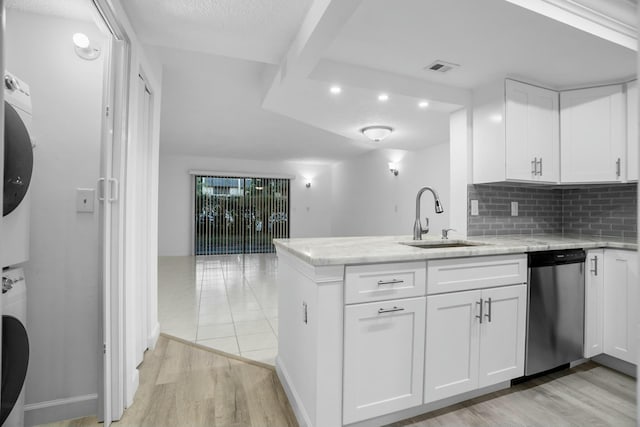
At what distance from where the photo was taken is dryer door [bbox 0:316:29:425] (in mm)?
1167

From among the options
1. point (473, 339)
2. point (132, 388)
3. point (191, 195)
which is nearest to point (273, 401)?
point (132, 388)

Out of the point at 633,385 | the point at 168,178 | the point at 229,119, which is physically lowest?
the point at 633,385

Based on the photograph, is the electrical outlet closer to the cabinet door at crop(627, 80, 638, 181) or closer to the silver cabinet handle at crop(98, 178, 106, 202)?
the cabinet door at crop(627, 80, 638, 181)

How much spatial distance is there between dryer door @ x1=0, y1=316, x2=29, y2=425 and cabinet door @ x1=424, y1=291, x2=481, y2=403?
1795 millimetres

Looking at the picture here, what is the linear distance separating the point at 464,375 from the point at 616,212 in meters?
2.14

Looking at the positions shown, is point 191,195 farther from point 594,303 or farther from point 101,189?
point 594,303

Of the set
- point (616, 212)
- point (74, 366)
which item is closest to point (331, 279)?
point (74, 366)

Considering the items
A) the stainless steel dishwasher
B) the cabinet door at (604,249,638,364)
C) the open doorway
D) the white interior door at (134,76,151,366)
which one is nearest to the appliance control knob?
the open doorway

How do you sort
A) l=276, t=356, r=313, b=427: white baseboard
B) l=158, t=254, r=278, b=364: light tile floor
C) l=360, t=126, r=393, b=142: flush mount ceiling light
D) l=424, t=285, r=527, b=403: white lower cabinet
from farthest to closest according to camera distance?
l=360, t=126, r=393, b=142: flush mount ceiling light → l=158, t=254, r=278, b=364: light tile floor → l=424, t=285, r=527, b=403: white lower cabinet → l=276, t=356, r=313, b=427: white baseboard

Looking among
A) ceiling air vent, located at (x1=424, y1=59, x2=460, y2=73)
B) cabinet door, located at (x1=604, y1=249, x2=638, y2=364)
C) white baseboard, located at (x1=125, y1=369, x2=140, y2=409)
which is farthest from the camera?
ceiling air vent, located at (x1=424, y1=59, x2=460, y2=73)

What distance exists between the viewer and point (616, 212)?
2.55m

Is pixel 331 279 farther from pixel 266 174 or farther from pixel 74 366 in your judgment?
pixel 266 174

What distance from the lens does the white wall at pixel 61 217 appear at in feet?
4.86

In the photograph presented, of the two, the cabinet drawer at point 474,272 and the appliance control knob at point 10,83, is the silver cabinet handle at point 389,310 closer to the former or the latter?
the cabinet drawer at point 474,272
